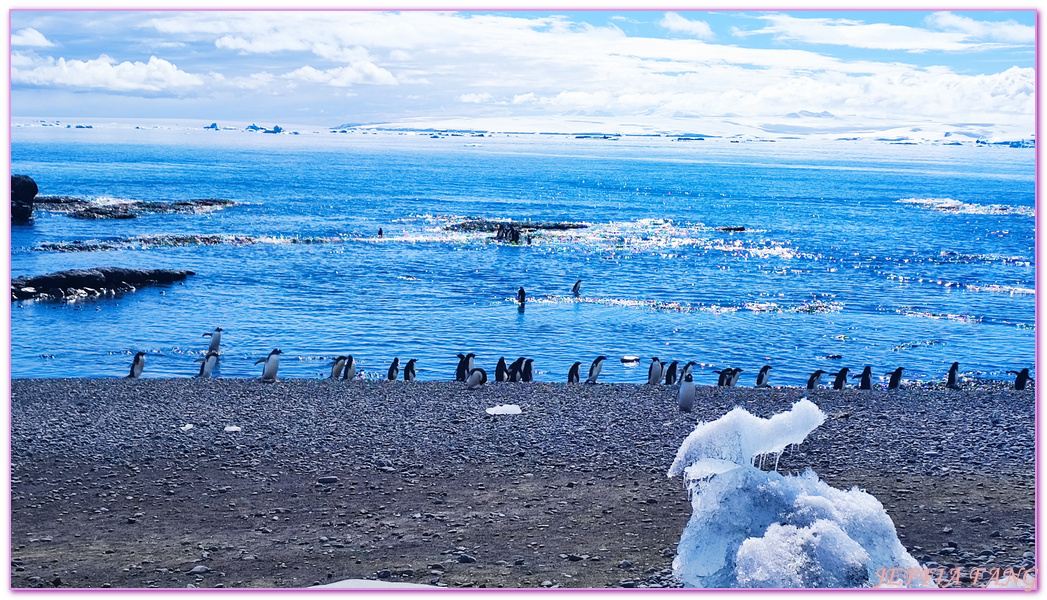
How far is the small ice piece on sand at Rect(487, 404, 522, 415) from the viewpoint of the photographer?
14578 millimetres

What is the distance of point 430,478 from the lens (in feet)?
37.6

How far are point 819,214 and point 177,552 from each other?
60.0 metres

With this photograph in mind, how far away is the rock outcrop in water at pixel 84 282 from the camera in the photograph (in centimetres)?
2939

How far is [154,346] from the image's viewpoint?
23.3 meters

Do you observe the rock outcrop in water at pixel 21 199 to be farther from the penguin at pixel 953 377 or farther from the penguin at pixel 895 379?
the penguin at pixel 953 377

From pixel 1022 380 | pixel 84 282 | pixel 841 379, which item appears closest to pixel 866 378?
pixel 841 379

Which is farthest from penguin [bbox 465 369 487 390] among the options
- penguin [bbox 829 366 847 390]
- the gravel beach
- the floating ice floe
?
the floating ice floe

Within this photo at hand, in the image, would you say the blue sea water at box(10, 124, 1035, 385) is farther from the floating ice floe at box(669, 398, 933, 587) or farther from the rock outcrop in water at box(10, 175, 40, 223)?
the floating ice floe at box(669, 398, 933, 587)

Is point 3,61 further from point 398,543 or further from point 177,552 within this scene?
point 398,543

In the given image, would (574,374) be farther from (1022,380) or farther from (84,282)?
(84,282)

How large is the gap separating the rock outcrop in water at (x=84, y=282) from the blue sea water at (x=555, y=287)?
0.91m

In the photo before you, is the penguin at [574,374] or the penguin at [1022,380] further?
the penguin at [574,374]

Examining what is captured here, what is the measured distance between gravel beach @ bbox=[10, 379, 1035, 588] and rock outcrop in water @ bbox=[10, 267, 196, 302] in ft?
46.5

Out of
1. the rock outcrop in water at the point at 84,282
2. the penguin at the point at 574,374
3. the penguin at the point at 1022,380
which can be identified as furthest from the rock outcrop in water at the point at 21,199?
the penguin at the point at 1022,380
